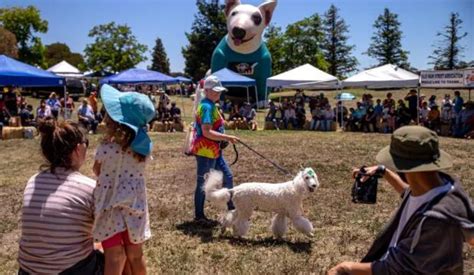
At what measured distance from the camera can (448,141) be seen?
14.4 metres

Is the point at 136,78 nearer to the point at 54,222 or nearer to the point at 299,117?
the point at 299,117

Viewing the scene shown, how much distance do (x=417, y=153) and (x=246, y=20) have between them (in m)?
20.7

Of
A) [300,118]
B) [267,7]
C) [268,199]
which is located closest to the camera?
[268,199]

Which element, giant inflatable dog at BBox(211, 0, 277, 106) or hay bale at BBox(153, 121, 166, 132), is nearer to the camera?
hay bale at BBox(153, 121, 166, 132)

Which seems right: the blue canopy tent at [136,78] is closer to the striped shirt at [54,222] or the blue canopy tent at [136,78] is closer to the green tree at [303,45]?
the striped shirt at [54,222]

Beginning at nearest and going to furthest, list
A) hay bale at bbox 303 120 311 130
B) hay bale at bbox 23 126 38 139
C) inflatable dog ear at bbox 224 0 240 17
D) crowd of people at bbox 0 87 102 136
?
hay bale at bbox 23 126 38 139, crowd of people at bbox 0 87 102 136, hay bale at bbox 303 120 311 130, inflatable dog ear at bbox 224 0 240 17

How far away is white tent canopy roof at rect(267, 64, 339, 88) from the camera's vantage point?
768 inches

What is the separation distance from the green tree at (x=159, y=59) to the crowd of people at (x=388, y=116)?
217 ft

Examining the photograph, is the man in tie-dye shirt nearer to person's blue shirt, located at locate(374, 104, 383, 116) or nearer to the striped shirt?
the striped shirt

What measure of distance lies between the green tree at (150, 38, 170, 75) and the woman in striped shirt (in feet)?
269

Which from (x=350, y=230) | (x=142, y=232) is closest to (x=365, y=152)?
(x=350, y=230)

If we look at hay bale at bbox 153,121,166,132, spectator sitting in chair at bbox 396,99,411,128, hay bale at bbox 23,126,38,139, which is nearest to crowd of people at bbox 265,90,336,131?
spectator sitting in chair at bbox 396,99,411,128

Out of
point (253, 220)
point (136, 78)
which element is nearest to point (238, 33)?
point (136, 78)

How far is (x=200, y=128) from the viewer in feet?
17.8
